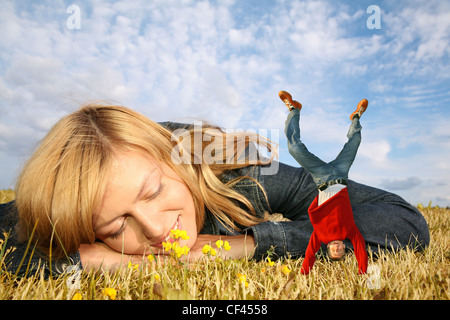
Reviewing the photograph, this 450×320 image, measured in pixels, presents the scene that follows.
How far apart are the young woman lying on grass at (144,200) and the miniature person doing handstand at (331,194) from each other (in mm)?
715

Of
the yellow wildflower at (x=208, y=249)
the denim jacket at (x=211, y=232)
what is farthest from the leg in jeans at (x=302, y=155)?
the denim jacket at (x=211, y=232)

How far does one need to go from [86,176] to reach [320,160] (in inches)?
61.2

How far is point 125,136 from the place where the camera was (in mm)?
2504

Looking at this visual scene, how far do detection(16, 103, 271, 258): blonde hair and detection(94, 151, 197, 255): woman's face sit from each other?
0.24ft

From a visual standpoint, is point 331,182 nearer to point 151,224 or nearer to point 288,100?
point 288,100

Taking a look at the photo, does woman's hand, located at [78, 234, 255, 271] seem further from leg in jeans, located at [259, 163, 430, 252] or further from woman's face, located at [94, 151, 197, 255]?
leg in jeans, located at [259, 163, 430, 252]

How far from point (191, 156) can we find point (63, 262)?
1360 mm

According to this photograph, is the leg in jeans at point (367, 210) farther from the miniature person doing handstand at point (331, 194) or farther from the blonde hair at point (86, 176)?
the miniature person doing handstand at point (331, 194)

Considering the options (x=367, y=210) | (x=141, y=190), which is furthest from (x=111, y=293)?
(x=367, y=210)

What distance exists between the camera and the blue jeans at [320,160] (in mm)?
1619

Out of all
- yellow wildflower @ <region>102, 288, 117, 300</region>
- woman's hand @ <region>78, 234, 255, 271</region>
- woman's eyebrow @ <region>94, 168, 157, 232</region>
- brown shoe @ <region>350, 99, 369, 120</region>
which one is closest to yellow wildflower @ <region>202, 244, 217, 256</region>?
woman's hand @ <region>78, 234, 255, 271</region>

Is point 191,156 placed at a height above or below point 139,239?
above
